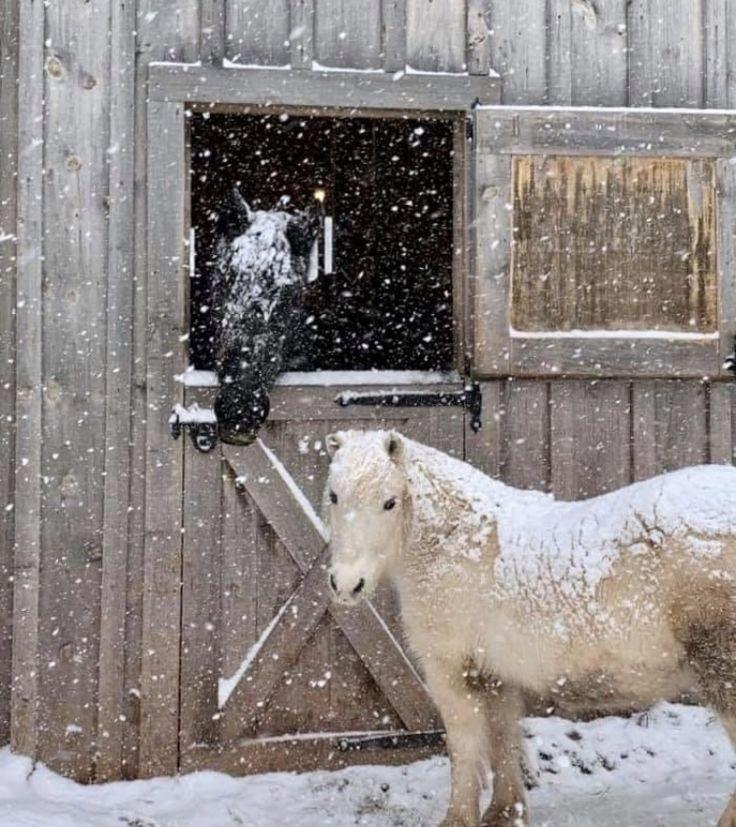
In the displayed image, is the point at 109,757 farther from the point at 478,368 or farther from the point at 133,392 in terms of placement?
the point at 478,368

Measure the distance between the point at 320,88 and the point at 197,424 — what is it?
176 centimetres

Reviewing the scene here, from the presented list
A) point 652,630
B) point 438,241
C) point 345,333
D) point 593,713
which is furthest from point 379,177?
point 652,630

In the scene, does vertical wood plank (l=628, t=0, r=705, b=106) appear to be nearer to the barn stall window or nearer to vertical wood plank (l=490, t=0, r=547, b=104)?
the barn stall window

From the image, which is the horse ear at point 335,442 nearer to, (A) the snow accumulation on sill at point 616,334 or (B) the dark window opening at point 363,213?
(A) the snow accumulation on sill at point 616,334

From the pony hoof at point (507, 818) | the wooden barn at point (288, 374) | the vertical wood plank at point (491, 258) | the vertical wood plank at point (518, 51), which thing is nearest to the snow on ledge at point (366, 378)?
the wooden barn at point (288, 374)

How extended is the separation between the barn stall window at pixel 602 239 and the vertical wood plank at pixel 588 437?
0.21 m

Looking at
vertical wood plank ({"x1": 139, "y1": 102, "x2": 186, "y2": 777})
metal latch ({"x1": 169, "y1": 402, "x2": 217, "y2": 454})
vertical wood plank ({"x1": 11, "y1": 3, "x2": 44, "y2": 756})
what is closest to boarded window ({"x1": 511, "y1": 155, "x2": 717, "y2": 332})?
metal latch ({"x1": 169, "y1": 402, "x2": 217, "y2": 454})

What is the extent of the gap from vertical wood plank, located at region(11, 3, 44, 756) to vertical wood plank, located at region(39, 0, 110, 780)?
0.12ft

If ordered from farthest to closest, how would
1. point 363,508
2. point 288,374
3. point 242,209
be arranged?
point 242,209, point 288,374, point 363,508

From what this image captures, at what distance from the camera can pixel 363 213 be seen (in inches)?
319

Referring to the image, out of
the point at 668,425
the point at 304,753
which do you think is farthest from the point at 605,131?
the point at 304,753

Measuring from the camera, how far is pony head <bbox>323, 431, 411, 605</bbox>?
316cm

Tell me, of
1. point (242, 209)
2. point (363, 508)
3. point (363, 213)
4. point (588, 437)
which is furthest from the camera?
point (363, 213)

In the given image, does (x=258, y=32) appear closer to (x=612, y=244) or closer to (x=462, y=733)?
(x=612, y=244)
